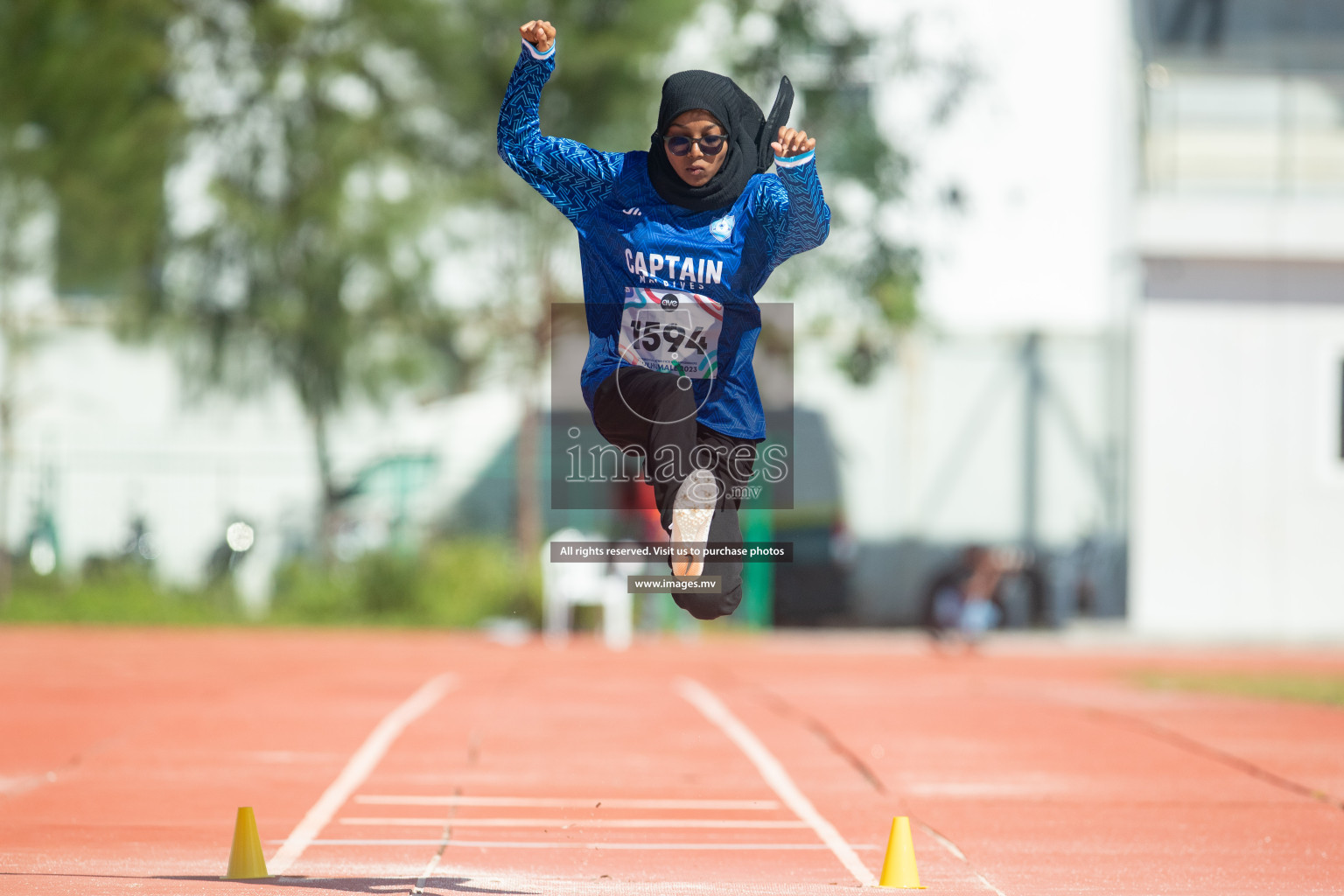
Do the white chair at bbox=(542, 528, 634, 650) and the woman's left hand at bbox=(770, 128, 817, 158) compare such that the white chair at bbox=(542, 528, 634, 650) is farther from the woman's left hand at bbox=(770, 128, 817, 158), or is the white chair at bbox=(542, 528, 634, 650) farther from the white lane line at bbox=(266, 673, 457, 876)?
the woman's left hand at bbox=(770, 128, 817, 158)

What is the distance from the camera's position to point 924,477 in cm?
2392

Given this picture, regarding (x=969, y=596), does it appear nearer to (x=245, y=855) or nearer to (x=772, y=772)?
(x=772, y=772)

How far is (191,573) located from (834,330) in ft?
30.1

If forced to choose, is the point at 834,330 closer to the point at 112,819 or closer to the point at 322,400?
the point at 322,400

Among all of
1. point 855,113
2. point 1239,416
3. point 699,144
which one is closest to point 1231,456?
point 1239,416

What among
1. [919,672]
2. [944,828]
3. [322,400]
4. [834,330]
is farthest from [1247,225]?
[944,828]

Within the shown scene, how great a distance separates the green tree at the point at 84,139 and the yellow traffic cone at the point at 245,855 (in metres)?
16.6

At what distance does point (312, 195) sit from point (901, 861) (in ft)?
55.0

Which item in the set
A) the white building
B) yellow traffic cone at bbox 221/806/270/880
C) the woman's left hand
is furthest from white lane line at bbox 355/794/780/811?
the white building

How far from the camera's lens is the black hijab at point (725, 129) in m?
5.23

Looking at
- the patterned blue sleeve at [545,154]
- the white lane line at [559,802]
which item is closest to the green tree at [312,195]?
the white lane line at [559,802]

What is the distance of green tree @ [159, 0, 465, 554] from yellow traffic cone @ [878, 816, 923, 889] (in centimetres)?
1619

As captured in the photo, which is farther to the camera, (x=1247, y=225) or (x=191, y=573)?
(x=191, y=573)

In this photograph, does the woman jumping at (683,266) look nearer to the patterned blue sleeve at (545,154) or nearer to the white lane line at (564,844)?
the patterned blue sleeve at (545,154)
